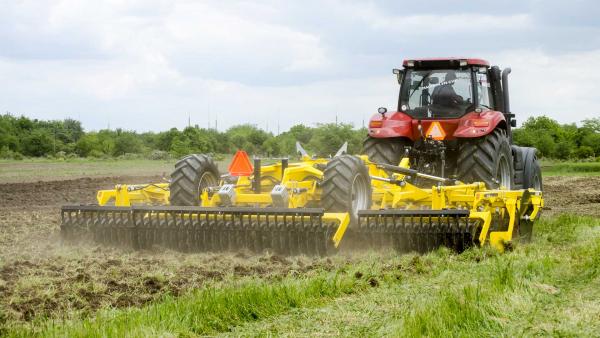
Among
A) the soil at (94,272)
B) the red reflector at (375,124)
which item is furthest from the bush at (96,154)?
the red reflector at (375,124)

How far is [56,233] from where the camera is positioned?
412 inches

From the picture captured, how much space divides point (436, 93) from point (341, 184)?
2.99m

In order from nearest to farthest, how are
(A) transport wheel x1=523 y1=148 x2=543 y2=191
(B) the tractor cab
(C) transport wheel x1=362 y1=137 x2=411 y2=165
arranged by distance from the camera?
1. (B) the tractor cab
2. (C) transport wheel x1=362 y1=137 x2=411 y2=165
3. (A) transport wheel x1=523 y1=148 x2=543 y2=191

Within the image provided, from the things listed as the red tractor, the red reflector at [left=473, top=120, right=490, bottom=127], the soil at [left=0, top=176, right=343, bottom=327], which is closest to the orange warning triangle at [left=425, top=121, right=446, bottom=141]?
the red tractor

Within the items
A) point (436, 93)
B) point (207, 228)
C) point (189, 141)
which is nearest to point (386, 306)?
point (207, 228)

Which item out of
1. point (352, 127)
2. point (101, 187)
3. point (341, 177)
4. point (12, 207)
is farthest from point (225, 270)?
point (352, 127)

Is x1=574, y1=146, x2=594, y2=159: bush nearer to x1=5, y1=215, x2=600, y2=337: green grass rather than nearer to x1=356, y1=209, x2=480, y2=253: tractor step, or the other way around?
x1=356, y1=209, x2=480, y2=253: tractor step

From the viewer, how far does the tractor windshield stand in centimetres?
1091

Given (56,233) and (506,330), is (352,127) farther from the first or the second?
(506,330)

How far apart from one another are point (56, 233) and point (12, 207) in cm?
598

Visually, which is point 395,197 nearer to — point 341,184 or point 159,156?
point 341,184

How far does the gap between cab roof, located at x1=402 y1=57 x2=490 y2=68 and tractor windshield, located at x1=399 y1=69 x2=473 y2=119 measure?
0.08 metres

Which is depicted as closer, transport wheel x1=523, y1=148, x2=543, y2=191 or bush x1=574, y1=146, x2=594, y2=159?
transport wheel x1=523, y1=148, x2=543, y2=191

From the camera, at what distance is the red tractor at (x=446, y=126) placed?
10.4m
